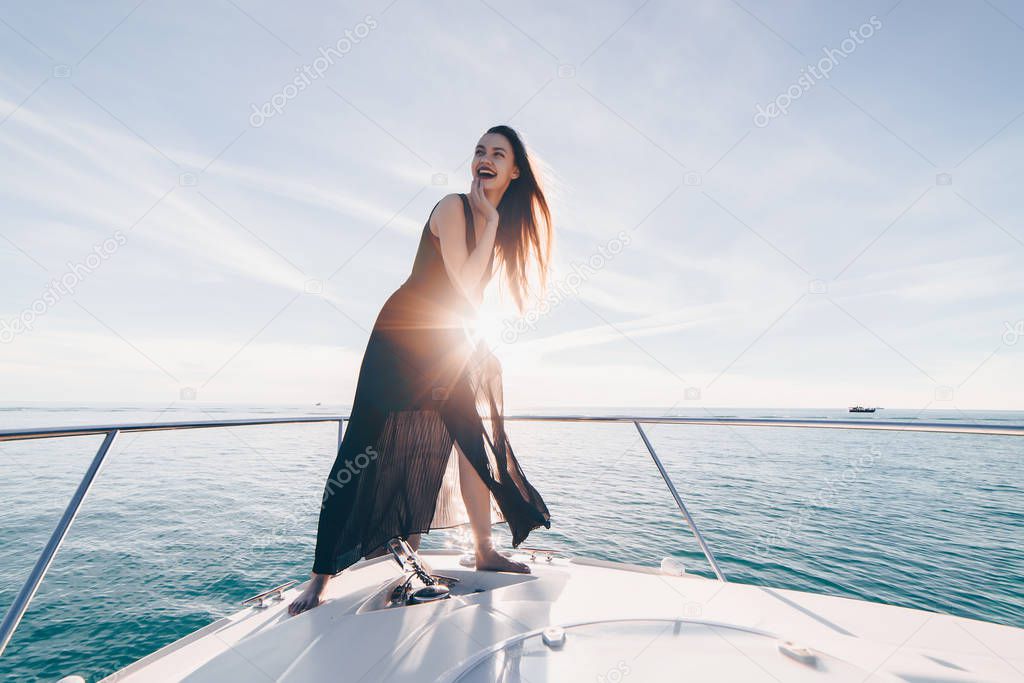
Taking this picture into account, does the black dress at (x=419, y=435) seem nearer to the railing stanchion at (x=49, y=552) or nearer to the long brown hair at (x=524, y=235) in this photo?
the long brown hair at (x=524, y=235)

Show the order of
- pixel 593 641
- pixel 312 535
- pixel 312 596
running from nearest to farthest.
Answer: pixel 593 641 → pixel 312 596 → pixel 312 535

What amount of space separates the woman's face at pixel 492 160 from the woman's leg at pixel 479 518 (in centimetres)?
96

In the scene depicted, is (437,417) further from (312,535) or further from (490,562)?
(312,535)


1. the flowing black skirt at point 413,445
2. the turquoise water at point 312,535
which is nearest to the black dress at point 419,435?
the flowing black skirt at point 413,445

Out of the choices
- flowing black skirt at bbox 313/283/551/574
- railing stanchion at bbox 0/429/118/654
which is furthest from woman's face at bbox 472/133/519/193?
railing stanchion at bbox 0/429/118/654

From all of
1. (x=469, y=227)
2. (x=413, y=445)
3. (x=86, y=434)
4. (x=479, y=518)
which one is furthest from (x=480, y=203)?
(x=86, y=434)

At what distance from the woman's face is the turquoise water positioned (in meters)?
2.08

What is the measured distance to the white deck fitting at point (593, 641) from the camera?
2.48ft

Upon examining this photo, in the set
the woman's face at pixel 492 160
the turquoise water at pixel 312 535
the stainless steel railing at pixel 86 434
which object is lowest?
the turquoise water at pixel 312 535

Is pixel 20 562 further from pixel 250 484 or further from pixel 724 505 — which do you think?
pixel 724 505

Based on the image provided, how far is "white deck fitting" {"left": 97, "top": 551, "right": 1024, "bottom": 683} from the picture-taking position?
756 mm

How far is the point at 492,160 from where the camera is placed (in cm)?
144

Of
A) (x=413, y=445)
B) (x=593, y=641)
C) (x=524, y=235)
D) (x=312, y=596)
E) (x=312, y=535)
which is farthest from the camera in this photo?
(x=312, y=535)

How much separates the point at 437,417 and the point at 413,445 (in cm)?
12
